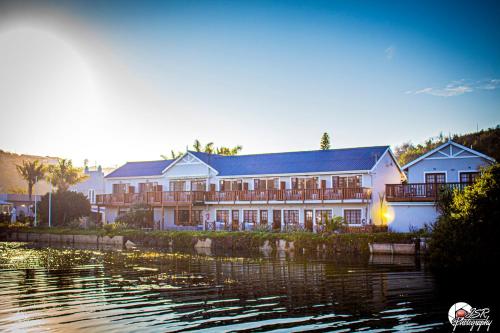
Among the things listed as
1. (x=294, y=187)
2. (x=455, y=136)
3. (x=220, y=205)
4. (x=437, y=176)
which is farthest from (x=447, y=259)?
(x=455, y=136)

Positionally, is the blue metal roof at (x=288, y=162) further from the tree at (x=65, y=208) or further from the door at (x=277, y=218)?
the tree at (x=65, y=208)

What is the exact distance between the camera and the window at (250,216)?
5006 centimetres

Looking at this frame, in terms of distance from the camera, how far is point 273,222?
159ft

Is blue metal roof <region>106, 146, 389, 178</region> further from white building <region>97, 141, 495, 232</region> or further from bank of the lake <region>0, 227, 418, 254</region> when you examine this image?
bank of the lake <region>0, 227, 418, 254</region>

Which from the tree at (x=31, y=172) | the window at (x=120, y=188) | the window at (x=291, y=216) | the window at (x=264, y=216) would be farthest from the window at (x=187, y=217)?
the tree at (x=31, y=172)

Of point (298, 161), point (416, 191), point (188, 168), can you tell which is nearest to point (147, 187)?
point (188, 168)

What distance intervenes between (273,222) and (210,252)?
1124 centimetres

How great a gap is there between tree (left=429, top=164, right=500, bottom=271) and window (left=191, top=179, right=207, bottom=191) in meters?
30.0

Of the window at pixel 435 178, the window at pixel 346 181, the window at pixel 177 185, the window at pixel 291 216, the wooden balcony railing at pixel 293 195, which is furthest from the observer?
the window at pixel 177 185

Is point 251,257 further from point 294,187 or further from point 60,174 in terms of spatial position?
point 60,174

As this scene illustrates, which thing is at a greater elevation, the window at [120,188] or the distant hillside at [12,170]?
the distant hillside at [12,170]

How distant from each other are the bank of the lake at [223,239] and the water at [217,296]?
5077mm

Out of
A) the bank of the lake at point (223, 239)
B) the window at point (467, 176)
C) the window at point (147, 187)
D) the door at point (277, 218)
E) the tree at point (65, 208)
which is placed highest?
the window at point (147, 187)

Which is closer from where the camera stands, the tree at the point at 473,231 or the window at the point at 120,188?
the tree at the point at 473,231
